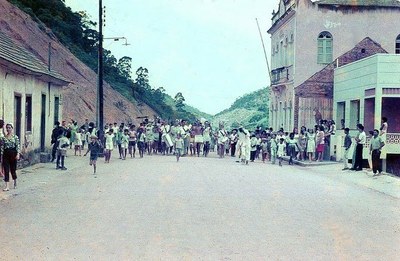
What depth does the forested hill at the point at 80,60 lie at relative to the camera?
57.3 meters

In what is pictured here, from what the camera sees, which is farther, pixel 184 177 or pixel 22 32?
pixel 22 32

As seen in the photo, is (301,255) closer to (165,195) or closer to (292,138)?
(165,195)

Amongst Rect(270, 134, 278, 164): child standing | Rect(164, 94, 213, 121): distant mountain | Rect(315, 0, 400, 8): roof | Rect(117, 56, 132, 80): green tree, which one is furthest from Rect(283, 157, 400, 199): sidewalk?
Rect(164, 94, 213, 121): distant mountain

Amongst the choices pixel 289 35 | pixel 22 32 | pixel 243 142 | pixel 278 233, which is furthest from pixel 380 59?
pixel 22 32

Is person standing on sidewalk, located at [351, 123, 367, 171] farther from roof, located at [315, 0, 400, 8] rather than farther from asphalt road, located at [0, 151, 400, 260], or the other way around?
roof, located at [315, 0, 400, 8]

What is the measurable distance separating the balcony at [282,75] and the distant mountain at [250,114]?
4.24 metres

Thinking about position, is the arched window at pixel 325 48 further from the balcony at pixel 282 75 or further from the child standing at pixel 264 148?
the child standing at pixel 264 148

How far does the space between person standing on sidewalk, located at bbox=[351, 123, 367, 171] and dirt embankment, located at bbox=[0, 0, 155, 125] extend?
118ft

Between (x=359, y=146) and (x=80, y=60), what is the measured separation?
51115 mm

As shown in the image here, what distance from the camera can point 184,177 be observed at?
18.0 m

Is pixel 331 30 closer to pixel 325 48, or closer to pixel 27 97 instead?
pixel 325 48

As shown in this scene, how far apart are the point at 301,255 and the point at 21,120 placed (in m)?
15.9

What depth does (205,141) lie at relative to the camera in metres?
30.6

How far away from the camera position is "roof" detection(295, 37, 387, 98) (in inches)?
1368
